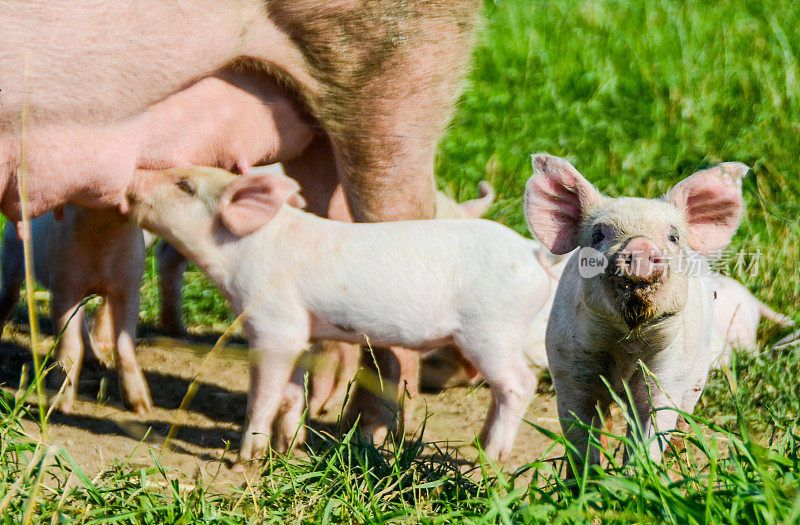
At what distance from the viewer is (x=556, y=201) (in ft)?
8.26

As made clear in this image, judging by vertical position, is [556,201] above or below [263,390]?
above

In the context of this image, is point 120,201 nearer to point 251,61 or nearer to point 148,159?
point 148,159

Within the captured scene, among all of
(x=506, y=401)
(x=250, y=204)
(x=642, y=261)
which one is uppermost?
(x=642, y=261)

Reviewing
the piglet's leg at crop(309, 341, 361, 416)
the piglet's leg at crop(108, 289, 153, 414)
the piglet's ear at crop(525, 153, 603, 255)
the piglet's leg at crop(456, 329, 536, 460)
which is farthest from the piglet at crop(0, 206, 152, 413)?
the piglet's ear at crop(525, 153, 603, 255)

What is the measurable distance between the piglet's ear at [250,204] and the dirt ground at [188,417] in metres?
0.42

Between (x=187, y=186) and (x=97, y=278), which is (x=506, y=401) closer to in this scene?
(x=187, y=186)

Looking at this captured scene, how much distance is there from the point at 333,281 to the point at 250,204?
32 centimetres

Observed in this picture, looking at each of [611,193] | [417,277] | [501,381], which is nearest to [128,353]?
[417,277]

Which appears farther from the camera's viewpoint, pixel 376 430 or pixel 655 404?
pixel 376 430

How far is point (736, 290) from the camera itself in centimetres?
373

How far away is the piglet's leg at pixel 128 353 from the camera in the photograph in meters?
3.52

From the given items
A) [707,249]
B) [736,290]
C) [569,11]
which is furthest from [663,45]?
[707,249]

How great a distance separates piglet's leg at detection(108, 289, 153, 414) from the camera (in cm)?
352

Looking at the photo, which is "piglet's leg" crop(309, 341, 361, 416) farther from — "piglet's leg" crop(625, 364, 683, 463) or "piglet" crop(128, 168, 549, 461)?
"piglet's leg" crop(625, 364, 683, 463)
